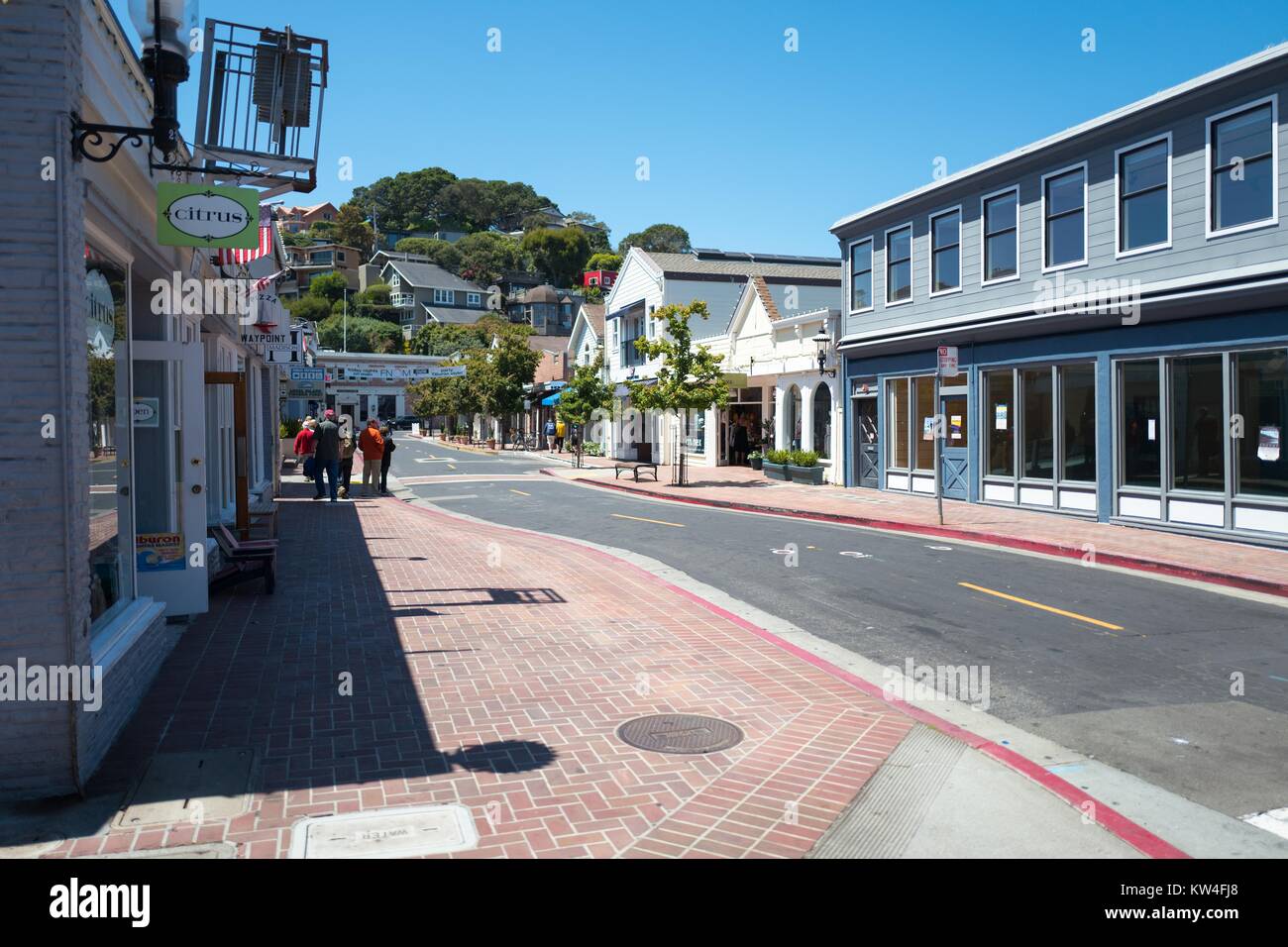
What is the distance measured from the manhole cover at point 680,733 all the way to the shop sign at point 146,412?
5.38m

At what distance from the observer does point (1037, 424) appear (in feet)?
64.5

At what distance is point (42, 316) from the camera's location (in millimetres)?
5199

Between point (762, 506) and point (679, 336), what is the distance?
27.9ft

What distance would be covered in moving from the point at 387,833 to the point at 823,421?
24782mm

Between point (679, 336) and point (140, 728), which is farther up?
point (679, 336)

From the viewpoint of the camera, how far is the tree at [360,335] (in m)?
94.6

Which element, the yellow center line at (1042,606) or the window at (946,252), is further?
the window at (946,252)

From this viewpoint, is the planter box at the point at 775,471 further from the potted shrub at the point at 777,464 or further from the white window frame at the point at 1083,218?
the white window frame at the point at 1083,218

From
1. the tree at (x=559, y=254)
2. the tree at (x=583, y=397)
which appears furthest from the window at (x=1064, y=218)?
the tree at (x=559, y=254)

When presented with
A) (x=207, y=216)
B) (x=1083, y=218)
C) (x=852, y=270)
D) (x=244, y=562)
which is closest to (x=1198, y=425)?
(x=1083, y=218)

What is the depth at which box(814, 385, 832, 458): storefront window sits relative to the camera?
28031mm

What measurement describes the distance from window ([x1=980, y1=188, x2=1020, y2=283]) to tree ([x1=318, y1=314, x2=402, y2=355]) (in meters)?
79.4

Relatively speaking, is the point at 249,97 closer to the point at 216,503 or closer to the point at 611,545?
the point at 216,503
